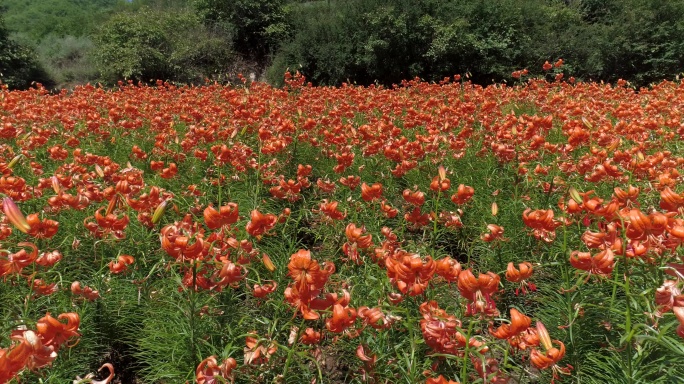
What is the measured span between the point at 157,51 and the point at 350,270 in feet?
58.0

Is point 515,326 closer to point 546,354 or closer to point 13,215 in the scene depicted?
point 546,354

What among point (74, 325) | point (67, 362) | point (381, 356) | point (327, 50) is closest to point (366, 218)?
point (381, 356)

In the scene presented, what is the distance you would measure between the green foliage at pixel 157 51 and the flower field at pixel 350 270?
539 inches

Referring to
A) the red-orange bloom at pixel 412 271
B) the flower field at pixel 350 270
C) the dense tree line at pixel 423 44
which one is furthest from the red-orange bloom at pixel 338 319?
the dense tree line at pixel 423 44

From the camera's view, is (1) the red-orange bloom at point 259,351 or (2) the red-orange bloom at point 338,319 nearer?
(2) the red-orange bloom at point 338,319

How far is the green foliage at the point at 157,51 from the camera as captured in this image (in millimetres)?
17266

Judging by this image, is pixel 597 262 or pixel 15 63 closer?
pixel 597 262

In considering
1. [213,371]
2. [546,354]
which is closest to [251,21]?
[213,371]

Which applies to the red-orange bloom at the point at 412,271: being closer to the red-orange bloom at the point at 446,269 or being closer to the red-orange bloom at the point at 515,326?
the red-orange bloom at the point at 446,269

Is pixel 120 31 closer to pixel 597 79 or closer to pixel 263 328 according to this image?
pixel 597 79

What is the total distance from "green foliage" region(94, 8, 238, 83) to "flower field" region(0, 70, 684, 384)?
13687mm

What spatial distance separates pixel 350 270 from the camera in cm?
252

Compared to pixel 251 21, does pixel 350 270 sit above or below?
above

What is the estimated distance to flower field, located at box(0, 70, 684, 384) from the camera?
1.34 m
